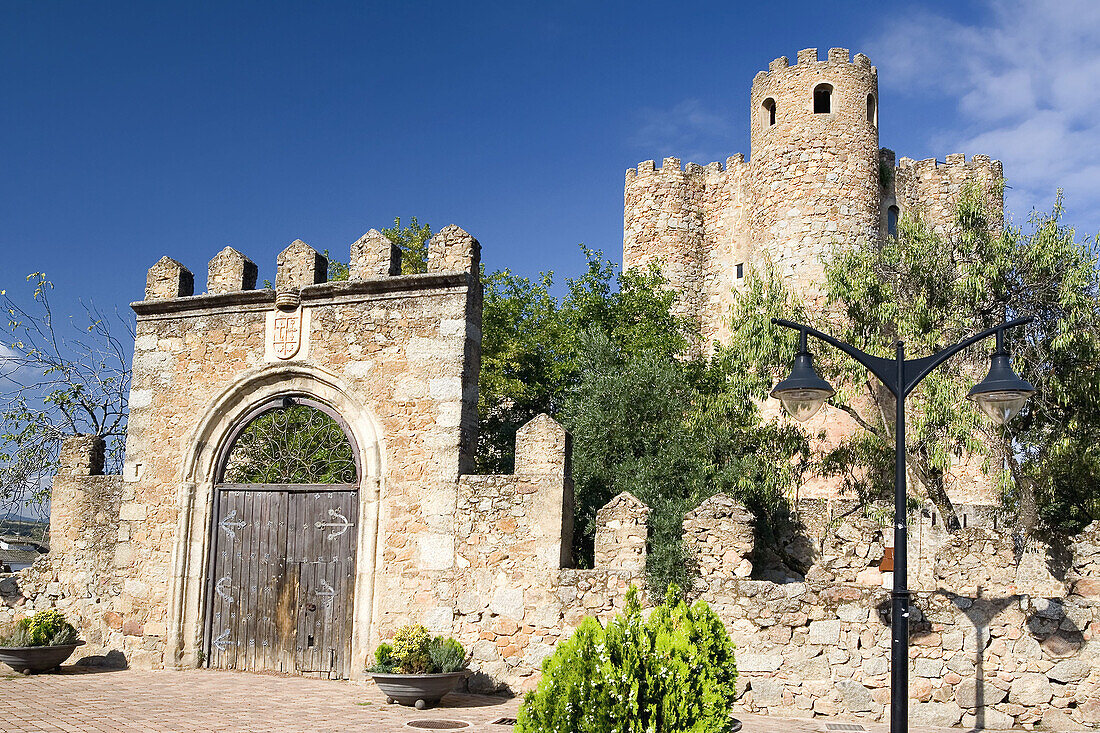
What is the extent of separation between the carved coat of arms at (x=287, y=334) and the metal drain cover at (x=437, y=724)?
16.6 feet

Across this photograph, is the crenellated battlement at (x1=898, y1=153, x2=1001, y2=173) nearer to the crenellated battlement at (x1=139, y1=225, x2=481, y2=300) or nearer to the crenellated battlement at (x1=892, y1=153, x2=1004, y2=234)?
the crenellated battlement at (x1=892, y1=153, x2=1004, y2=234)

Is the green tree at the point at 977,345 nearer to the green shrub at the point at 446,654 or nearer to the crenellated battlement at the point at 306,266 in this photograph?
the crenellated battlement at the point at 306,266

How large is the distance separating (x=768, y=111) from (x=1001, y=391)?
17.8 meters

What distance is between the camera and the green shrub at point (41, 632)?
38.1ft

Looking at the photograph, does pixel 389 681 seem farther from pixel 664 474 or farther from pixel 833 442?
pixel 833 442

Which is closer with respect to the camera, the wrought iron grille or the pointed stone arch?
the pointed stone arch

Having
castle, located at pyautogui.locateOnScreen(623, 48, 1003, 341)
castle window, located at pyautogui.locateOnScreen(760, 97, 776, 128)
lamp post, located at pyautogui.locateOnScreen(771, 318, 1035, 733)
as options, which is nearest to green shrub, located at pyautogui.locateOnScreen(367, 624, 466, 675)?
lamp post, located at pyautogui.locateOnScreen(771, 318, 1035, 733)

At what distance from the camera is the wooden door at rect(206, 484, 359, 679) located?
1132 centimetres

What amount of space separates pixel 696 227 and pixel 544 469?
16.5m

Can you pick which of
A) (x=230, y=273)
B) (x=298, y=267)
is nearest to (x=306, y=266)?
(x=298, y=267)

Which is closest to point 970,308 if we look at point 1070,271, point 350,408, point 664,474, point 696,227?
point 1070,271

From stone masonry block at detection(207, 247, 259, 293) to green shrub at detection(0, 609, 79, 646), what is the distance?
459 centimetres

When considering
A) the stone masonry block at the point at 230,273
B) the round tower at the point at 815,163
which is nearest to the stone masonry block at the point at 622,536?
the stone masonry block at the point at 230,273

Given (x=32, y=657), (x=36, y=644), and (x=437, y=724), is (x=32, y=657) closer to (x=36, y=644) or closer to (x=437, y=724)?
(x=36, y=644)
